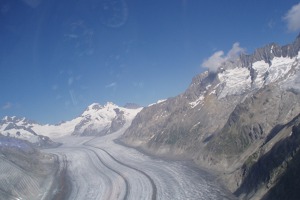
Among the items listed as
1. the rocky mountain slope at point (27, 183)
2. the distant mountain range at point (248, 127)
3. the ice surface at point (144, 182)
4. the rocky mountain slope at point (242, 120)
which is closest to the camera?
the distant mountain range at point (248, 127)

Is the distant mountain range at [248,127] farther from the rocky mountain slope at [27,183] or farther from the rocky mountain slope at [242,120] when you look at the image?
the rocky mountain slope at [27,183]

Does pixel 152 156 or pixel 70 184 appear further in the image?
pixel 152 156

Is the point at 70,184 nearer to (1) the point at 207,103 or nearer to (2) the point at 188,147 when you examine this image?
(2) the point at 188,147

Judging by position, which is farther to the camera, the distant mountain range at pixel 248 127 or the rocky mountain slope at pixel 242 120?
the rocky mountain slope at pixel 242 120

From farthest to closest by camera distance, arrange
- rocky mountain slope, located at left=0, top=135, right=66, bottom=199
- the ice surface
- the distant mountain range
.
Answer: rocky mountain slope, located at left=0, top=135, right=66, bottom=199 < the ice surface < the distant mountain range

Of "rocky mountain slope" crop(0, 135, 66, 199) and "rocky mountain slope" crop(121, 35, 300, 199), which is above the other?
"rocky mountain slope" crop(121, 35, 300, 199)

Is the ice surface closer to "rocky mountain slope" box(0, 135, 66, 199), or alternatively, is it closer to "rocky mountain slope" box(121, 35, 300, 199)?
"rocky mountain slope" box(0, 135, 66, 199)

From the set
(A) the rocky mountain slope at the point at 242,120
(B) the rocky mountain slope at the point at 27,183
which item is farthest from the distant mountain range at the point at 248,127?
(B) the rocky mountain slope at the point at 27,183

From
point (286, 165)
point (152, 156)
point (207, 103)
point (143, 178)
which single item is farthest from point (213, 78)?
point (286, 165)

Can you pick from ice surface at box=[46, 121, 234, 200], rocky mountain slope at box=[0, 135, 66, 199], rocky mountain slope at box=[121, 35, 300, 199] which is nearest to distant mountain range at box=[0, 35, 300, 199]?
rocky mountain slope at box=[121, 35, 300, 199]
